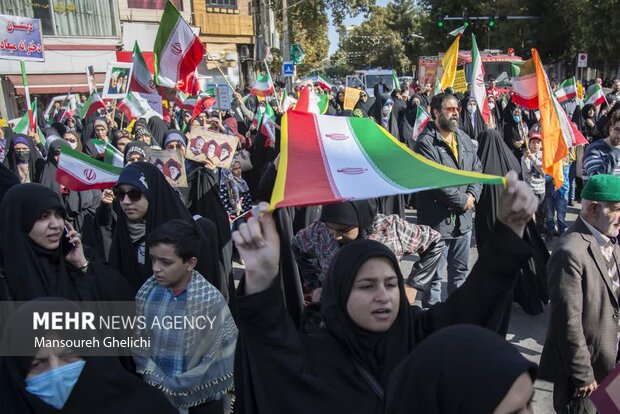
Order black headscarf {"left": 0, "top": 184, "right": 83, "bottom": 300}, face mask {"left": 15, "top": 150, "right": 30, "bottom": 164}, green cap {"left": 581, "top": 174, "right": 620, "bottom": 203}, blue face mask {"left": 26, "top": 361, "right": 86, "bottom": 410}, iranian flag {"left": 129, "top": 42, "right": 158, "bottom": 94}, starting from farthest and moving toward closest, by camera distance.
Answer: iranian flag {"left": 129, "top": 42, "right": 158, "bottom": 94}, face mask {"left": 15, "top": 150, "right": 30, "bottom": 164}, green cap {"left": 581, "top": 174, "right": 620, "bottom": 203}, black headscarf {"left": 0, "top": 184, "right": 83, "bottom": 300}, blue face mask {"left": 26, "top": 361, "right": 86, "bottom": 410}

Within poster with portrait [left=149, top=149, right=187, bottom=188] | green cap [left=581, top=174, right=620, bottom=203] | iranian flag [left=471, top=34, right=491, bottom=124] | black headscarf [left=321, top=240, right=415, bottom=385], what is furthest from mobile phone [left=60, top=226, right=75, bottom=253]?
iranian flag [left=471, top=34, right=491, bottom=124]

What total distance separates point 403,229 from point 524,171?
12.8ft

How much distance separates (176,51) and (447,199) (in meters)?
4.40

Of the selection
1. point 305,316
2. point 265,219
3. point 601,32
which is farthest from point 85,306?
point 601,32

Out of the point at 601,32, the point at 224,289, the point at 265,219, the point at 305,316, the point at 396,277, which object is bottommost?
the point at 224,289

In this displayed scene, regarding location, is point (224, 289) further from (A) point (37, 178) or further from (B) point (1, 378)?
(A) point (37, 178)

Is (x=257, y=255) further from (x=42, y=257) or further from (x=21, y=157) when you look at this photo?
(x=21, y=157)

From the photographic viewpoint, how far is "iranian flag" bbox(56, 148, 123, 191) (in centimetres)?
427

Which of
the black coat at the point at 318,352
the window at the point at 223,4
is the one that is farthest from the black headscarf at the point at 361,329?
the window at the point at 223,4

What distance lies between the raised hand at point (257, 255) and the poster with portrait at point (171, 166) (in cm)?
339

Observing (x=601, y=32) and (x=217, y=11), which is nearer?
(x=601, y=32)

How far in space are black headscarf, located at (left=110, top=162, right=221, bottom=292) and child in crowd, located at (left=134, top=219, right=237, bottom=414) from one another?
379 millimetres

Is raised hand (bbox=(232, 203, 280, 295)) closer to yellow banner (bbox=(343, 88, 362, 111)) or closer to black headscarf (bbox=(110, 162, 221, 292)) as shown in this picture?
black headscarf (bbox=(110, 162, 221, 292))

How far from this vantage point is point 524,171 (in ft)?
21.0
